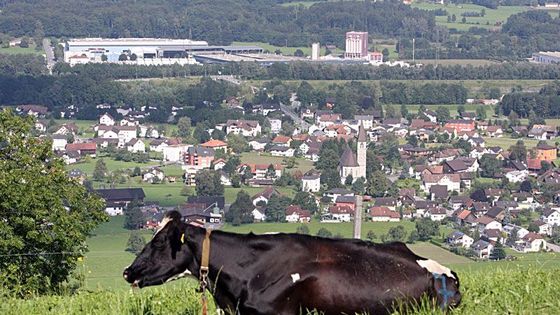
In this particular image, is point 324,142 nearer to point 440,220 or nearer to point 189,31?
point 440,220

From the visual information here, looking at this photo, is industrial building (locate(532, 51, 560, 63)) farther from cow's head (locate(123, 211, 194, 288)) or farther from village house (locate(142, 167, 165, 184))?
cow's head (locate(123, 211, 194, 288))

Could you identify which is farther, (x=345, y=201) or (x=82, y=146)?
(x=82, y=146)

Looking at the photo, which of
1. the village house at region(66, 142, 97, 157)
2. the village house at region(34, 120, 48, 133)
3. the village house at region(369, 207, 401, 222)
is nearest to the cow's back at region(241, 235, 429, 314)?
the village house at region(369, 207, 401, 222)

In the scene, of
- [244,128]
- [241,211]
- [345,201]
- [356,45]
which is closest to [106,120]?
[244,128]

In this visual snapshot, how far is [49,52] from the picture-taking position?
65.2 meters

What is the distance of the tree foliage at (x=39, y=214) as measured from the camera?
26.9 feet

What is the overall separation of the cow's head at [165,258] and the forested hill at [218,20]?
6634 centimetres

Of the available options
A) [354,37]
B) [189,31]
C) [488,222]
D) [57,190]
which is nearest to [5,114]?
[57,190]

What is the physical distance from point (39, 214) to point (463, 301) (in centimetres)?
489

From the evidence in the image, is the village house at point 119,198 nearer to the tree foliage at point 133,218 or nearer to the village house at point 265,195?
the tree foliage at point 133,218

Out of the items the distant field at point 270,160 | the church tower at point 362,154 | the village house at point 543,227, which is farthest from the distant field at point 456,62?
the village house at point 543,227

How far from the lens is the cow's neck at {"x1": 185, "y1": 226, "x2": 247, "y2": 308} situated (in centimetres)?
423

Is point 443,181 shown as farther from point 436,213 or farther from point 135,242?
point 135,242

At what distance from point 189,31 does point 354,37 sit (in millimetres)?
11944
